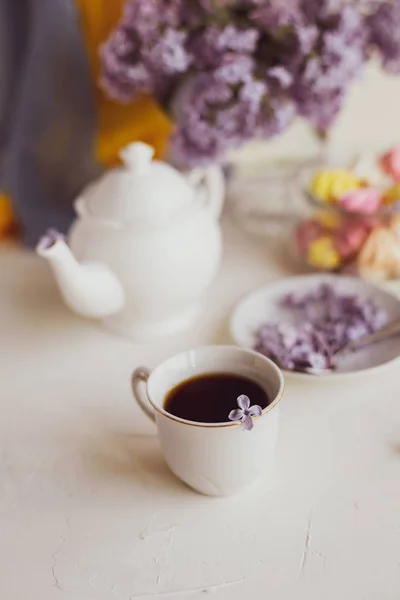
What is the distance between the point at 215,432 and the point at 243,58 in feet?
1.48

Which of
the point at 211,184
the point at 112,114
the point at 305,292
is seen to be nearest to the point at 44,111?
the point at 112,114

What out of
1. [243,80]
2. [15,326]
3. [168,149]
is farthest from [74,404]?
[168,149]

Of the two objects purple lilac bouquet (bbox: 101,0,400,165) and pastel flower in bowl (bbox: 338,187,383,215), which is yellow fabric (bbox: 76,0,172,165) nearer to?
purple lilac bouquet (bbox: 101,0,400,165)

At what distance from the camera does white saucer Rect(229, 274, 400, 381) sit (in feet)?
2.43

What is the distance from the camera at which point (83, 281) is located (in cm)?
75

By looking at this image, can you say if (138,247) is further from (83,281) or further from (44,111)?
(44,111)

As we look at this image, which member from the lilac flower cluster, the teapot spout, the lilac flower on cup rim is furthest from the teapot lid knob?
the lilac flower on cup rim

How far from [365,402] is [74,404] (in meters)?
0.29

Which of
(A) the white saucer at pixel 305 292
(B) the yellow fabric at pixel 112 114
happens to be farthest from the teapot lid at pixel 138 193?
(B) the yellow fabric at pixel 112 114

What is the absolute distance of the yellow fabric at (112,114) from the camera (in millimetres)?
994

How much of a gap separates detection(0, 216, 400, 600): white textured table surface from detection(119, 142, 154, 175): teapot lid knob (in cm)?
20

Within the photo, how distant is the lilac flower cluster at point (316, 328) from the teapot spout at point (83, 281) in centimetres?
16

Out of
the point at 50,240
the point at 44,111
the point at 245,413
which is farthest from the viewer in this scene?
the point at 44,111

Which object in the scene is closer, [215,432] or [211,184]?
[215,432]
